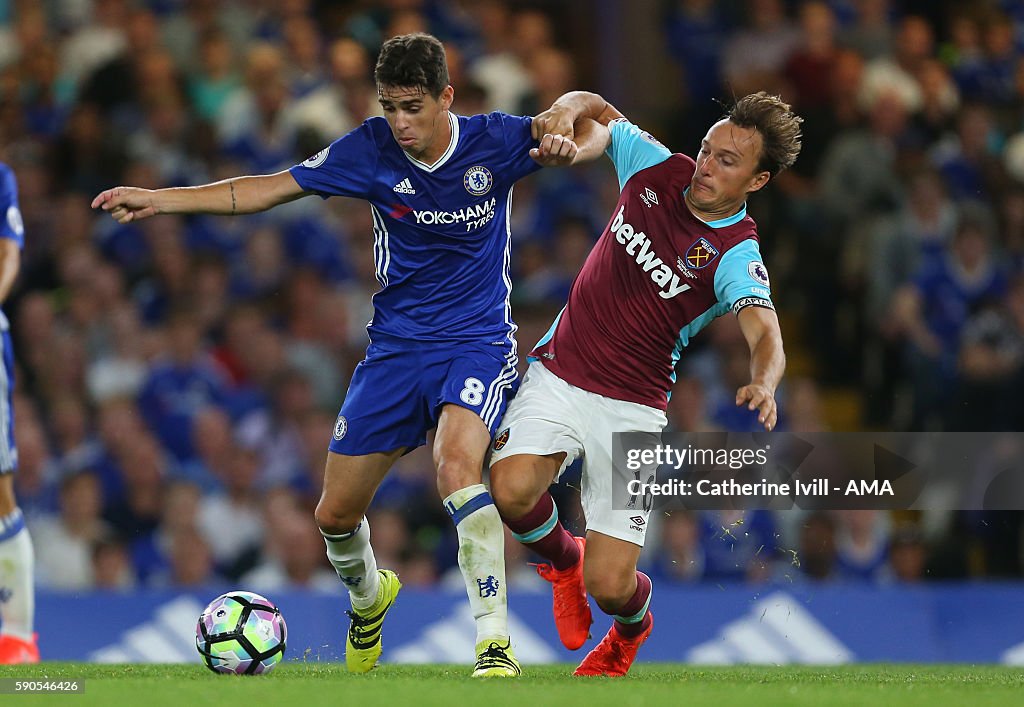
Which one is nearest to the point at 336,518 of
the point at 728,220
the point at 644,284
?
the point at 644,284

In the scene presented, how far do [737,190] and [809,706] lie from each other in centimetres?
237

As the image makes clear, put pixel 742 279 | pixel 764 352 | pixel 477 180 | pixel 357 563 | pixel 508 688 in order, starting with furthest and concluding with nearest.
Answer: pixel 357 563
pixel 477 180
pixel 742 279
pixel 764 352
pixel 508 688

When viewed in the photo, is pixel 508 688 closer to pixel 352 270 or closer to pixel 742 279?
pixel 742 279

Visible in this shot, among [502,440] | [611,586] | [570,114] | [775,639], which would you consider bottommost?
[775,639]

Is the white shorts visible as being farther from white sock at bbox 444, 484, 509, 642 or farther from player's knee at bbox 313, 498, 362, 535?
player's knee at bbox 313, 498, 362, 535

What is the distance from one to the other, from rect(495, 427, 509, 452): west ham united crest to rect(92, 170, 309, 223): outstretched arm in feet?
4.31

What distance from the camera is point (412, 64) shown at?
6363 mm

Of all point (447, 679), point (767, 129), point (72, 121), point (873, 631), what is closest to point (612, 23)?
point (72, 121)

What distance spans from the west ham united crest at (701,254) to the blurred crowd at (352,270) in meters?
3.52

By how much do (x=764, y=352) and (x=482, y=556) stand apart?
4.52 feet

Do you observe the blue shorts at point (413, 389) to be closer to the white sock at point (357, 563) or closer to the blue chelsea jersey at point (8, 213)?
the white sock at point (357, 563)

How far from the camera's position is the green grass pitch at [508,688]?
17.2 ft

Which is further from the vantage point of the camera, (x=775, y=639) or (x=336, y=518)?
(x=775, y=639)

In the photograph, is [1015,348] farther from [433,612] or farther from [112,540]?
[112,540]
